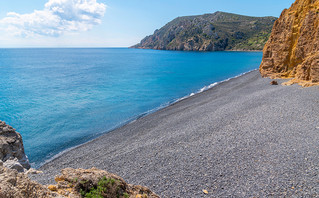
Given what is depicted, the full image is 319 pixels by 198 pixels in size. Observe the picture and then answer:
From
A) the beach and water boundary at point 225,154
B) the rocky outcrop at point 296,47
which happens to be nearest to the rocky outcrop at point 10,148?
the beach and water boundary at point 225,154

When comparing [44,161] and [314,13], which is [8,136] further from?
[314,13]

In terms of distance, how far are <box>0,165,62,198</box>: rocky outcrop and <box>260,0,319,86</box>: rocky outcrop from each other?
25.3m

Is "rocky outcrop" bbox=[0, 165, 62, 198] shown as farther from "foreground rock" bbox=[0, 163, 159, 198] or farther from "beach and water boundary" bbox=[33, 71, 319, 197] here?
"beach and water boundary" bbox=[33, 71, 319, 197]

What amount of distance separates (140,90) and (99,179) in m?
33.8

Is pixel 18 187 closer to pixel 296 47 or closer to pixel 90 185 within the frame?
pixel 90 185

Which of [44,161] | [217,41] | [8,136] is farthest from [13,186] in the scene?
[217,41]

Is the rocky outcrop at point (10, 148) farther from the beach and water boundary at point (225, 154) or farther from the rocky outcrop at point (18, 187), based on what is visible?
the rocky outcrop at point (18, 187)

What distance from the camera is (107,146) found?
1575cm

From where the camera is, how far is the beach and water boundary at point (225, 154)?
26.2 feet

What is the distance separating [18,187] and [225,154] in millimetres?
9028

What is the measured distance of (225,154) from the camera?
1033 centimetres

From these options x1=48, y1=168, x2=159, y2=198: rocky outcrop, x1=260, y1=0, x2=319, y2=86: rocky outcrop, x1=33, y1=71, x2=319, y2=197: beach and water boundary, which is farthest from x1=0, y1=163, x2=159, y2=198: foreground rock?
x1=260, y1=0, x2=319, y2=86: rocky outcrop

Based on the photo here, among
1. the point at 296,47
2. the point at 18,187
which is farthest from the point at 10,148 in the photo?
the point at 296,47

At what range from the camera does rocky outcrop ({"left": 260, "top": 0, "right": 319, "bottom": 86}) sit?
73.8 ft
